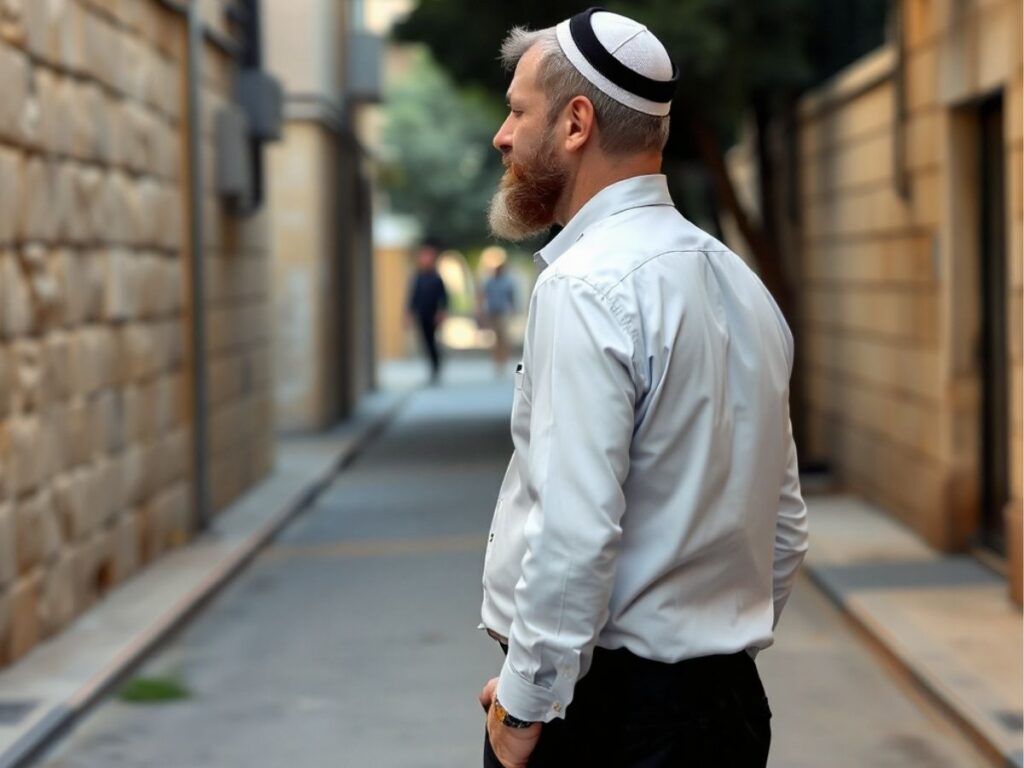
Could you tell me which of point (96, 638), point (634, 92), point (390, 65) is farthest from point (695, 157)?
point (390, 65)

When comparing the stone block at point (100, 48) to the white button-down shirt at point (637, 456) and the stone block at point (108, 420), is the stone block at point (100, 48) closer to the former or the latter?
the stone block at point (108, 420)

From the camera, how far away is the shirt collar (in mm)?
2600

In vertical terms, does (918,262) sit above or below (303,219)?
below

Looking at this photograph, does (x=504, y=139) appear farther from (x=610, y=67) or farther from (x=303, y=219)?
(x=303, y=219)

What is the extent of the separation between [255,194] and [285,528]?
2.81 meters

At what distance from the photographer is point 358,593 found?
9.52 meters

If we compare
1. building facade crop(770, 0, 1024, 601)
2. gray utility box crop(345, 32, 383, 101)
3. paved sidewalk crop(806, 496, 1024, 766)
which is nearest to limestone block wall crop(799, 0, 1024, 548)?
building facade crop(770, 0, 1024, 601)

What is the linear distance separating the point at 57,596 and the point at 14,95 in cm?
224

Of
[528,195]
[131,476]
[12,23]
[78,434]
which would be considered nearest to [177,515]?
[131,476]

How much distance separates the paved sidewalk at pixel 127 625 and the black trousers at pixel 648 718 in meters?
3.67

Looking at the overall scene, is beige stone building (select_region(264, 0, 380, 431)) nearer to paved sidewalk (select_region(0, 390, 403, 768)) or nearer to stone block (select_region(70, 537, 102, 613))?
paved sidewalk (select_region(0, 390, 403, 768))

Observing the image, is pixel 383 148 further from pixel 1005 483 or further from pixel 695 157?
pixel 1005 483

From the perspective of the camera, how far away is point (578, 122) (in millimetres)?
2570

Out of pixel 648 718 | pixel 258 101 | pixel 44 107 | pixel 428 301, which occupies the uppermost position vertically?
pixel 258 101
